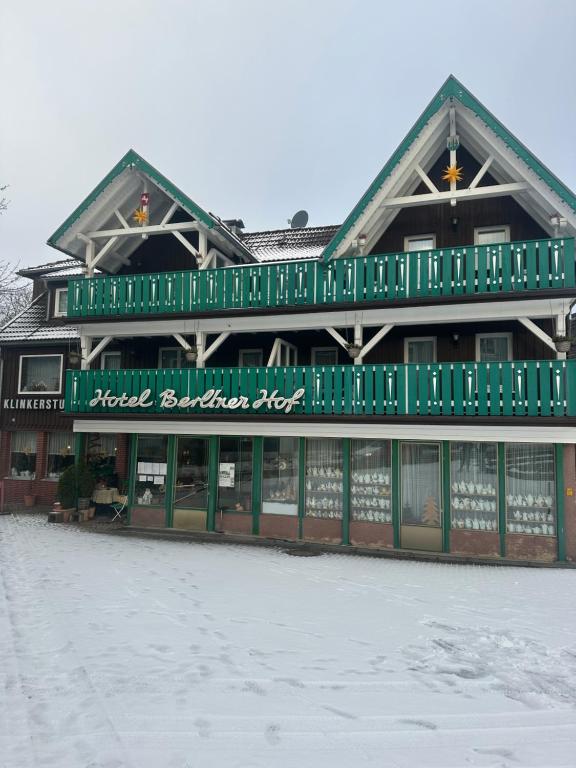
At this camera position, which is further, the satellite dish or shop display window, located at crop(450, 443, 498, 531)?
the satellite dish

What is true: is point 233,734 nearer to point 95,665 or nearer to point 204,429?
point 95,665

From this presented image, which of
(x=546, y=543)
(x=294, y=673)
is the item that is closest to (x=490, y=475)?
(x=546, y=543)

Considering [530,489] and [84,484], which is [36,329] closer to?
[84,484]

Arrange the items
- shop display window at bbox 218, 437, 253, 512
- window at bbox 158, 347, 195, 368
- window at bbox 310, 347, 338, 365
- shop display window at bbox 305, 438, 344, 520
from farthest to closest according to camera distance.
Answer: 1. window at bbox 158, 347, 195, 368
2. window at bbox 310, 347, 338, 365
3. shop display window at bbox 218, 437, 253, 512
4. shop display window at bbox 305, 438, 344, 520

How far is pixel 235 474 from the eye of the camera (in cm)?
1409

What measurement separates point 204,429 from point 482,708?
400 inches

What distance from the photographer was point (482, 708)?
15.9ft

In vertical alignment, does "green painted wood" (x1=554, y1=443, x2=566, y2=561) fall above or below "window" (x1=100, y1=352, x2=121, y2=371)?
below

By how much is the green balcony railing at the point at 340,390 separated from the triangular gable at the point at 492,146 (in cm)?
335

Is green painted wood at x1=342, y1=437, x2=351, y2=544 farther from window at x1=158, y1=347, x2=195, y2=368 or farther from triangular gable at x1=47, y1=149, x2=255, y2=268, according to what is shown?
triangular gable at x1=47, y1=149, x2=255, y2=268

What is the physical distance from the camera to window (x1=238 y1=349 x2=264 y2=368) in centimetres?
1594

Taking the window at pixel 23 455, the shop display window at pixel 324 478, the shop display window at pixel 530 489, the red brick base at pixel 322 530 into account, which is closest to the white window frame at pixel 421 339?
the shop display window at pixel 324 478

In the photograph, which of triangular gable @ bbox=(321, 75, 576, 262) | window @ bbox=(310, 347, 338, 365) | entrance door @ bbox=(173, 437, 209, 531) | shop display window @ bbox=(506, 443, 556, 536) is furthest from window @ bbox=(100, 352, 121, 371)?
shop display window @ bbox=(506, 443, 556, 536)

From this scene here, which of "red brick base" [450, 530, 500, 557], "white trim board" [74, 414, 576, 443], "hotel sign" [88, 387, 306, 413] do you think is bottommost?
"red brick base" [450, 530, 500, 557]
